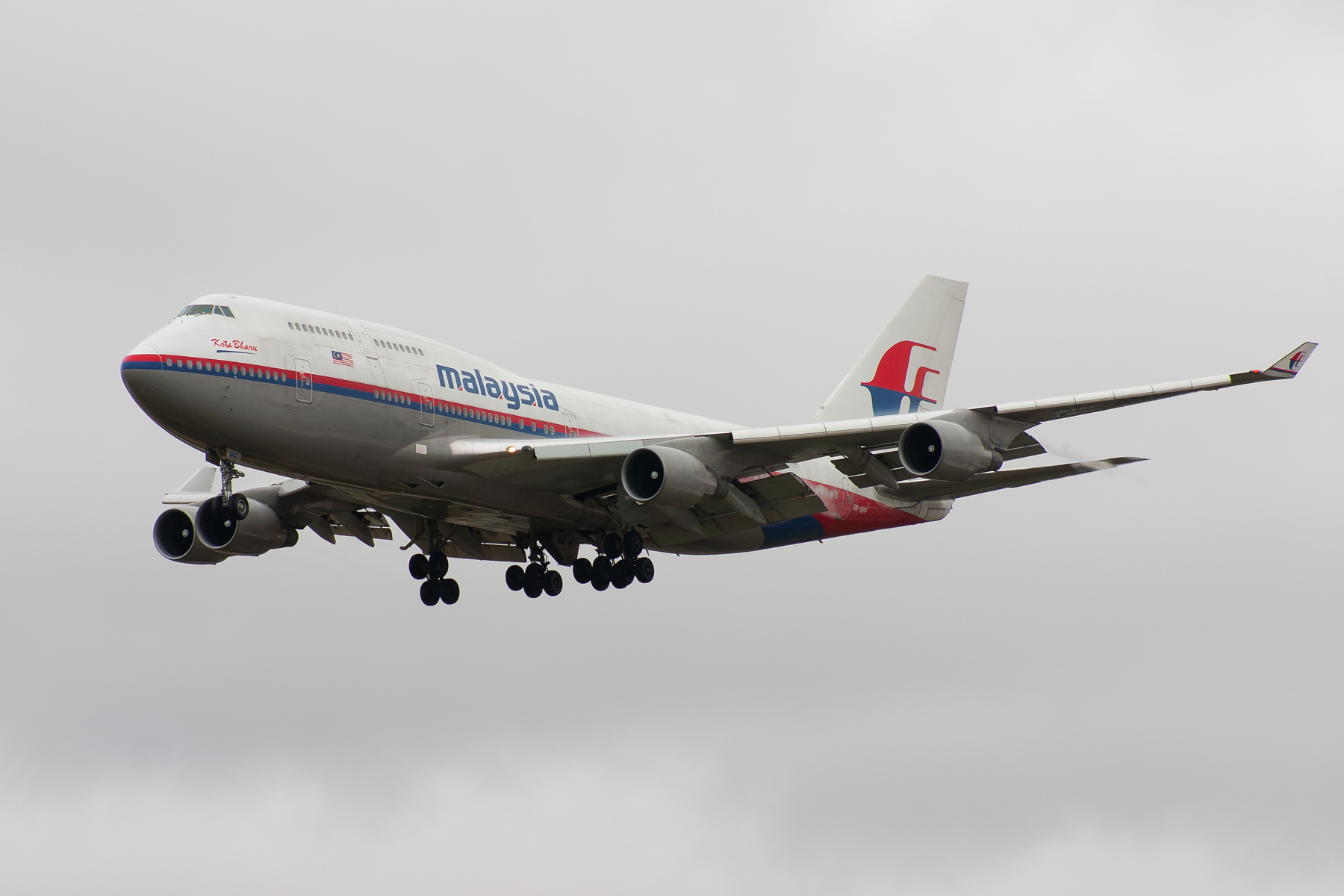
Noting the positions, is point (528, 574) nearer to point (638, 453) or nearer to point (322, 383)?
point (638, 453)

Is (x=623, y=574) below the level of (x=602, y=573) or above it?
below

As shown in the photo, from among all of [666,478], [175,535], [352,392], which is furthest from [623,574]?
[175,535]

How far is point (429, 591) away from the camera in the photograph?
43.0 meters

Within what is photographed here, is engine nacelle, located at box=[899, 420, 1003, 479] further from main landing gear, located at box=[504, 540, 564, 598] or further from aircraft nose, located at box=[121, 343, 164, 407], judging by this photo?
aircraft nose, located at box=[121, 343, 164, 407]

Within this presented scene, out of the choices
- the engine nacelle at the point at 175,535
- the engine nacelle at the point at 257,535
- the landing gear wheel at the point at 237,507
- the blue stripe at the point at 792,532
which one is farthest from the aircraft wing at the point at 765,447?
the engine nacelle at the point at 175,535

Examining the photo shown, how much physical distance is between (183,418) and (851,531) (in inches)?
789

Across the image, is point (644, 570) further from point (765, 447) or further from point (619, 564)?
point (765, 447)

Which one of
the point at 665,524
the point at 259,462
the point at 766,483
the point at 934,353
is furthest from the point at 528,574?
the point at 934,353

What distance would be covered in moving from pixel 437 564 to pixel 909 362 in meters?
16.2

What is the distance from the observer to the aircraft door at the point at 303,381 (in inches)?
1335

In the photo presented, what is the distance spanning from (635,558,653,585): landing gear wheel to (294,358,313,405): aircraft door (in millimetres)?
10433

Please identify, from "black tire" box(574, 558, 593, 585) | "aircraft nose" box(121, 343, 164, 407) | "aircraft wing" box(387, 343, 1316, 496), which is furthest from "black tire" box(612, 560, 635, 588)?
"aircraft nose" box(121, 343, 164, 407)

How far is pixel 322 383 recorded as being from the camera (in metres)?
34.3

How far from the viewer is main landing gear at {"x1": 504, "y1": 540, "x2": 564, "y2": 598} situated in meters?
43.0
